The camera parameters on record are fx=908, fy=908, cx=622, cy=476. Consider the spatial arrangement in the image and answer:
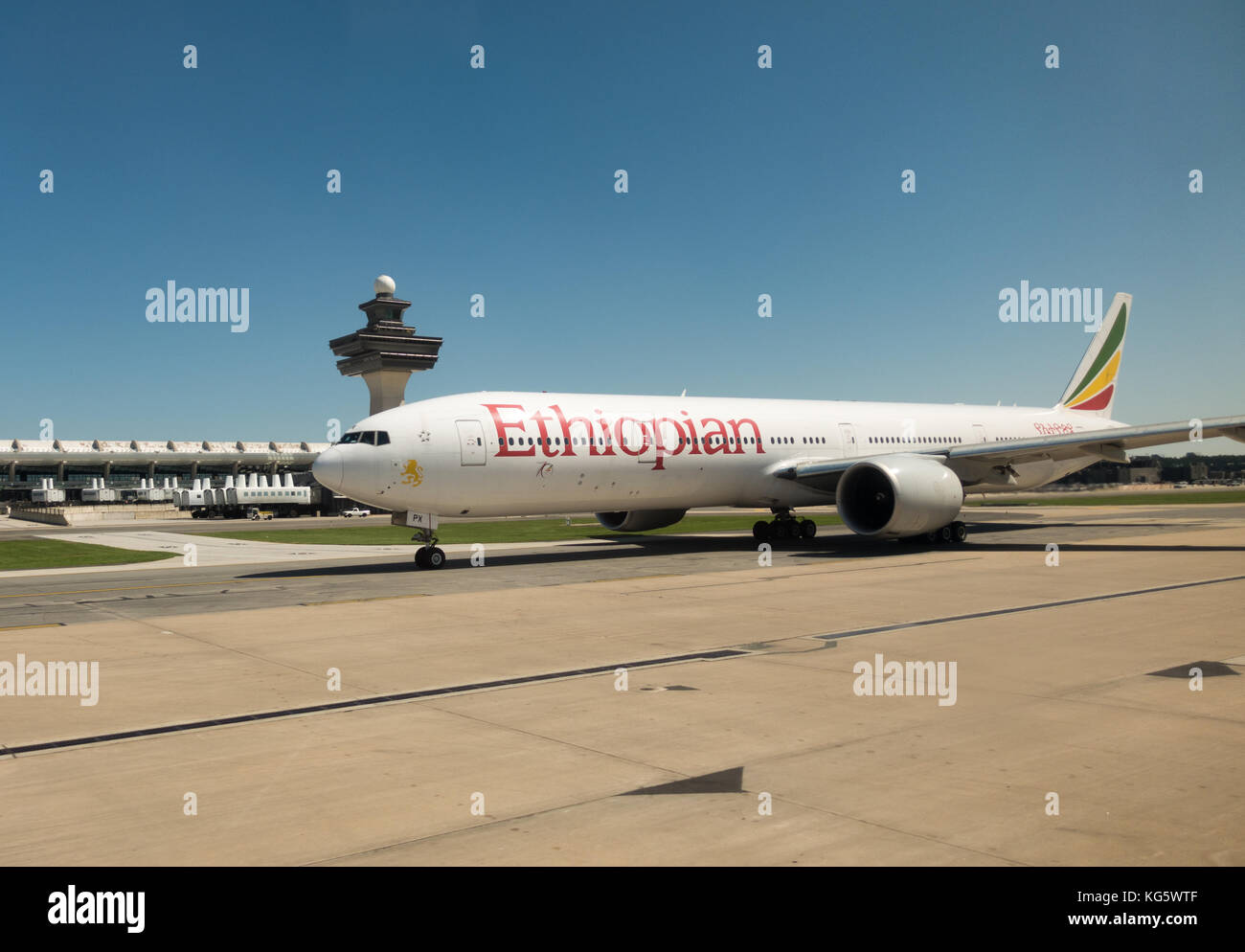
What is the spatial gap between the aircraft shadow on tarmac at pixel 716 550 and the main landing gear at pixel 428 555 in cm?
34

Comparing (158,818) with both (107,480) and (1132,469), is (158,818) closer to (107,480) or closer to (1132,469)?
(1132,469)

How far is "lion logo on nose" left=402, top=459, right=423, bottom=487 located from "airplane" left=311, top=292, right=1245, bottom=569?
0.03 meters

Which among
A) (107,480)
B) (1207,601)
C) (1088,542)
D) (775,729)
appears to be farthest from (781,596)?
(107,480)

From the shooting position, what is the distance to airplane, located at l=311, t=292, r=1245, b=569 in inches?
854

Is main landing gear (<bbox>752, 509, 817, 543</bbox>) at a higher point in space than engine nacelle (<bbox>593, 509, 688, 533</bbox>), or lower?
lower

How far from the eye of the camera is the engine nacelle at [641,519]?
29.6m

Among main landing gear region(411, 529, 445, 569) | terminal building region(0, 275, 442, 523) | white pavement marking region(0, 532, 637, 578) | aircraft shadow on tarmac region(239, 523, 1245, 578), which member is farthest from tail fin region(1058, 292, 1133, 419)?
terminal building region(0, 275, 442, 523)

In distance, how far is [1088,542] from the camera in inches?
1043

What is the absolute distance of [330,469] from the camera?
2102 cm

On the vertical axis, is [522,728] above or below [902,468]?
below

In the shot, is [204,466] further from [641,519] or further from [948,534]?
[948,534]

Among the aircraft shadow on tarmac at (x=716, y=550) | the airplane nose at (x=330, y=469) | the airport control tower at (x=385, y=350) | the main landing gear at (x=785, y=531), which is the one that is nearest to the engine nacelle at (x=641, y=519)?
the aircraft shadow on tarmac at (x=716, y=550)

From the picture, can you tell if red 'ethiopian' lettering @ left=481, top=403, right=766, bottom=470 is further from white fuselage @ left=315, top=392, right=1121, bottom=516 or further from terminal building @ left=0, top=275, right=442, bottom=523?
terminal building @ left=0, top=275, right=442, bottom=523
